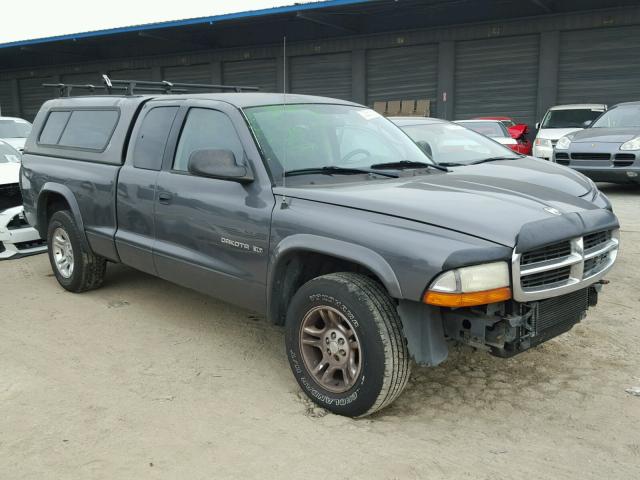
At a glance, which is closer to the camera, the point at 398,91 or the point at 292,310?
the point at 292,310

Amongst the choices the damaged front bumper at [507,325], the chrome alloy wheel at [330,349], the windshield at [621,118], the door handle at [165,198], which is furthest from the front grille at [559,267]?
the windshield at [621,118]

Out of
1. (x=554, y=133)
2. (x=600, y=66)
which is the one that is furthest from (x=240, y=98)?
(x=600, y=66)

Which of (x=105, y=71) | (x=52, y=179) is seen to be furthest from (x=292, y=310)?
(x=105, y=71)

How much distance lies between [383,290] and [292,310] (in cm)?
59

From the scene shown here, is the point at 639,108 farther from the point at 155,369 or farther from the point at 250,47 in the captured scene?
the point at 250,47

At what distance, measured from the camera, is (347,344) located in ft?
10.7

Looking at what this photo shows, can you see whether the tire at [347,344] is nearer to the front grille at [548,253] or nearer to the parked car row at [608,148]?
the front grille at [548,253]

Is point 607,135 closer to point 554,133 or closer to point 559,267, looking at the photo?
point 554,133

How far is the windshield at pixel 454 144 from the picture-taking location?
21.8 ft

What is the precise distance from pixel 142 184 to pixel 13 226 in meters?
3.42

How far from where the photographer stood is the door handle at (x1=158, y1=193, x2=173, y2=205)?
14.2 ft

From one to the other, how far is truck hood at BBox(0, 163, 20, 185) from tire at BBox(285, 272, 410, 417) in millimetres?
5320

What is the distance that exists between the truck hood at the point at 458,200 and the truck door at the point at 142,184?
4.51 feet

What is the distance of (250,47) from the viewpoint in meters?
26.3
